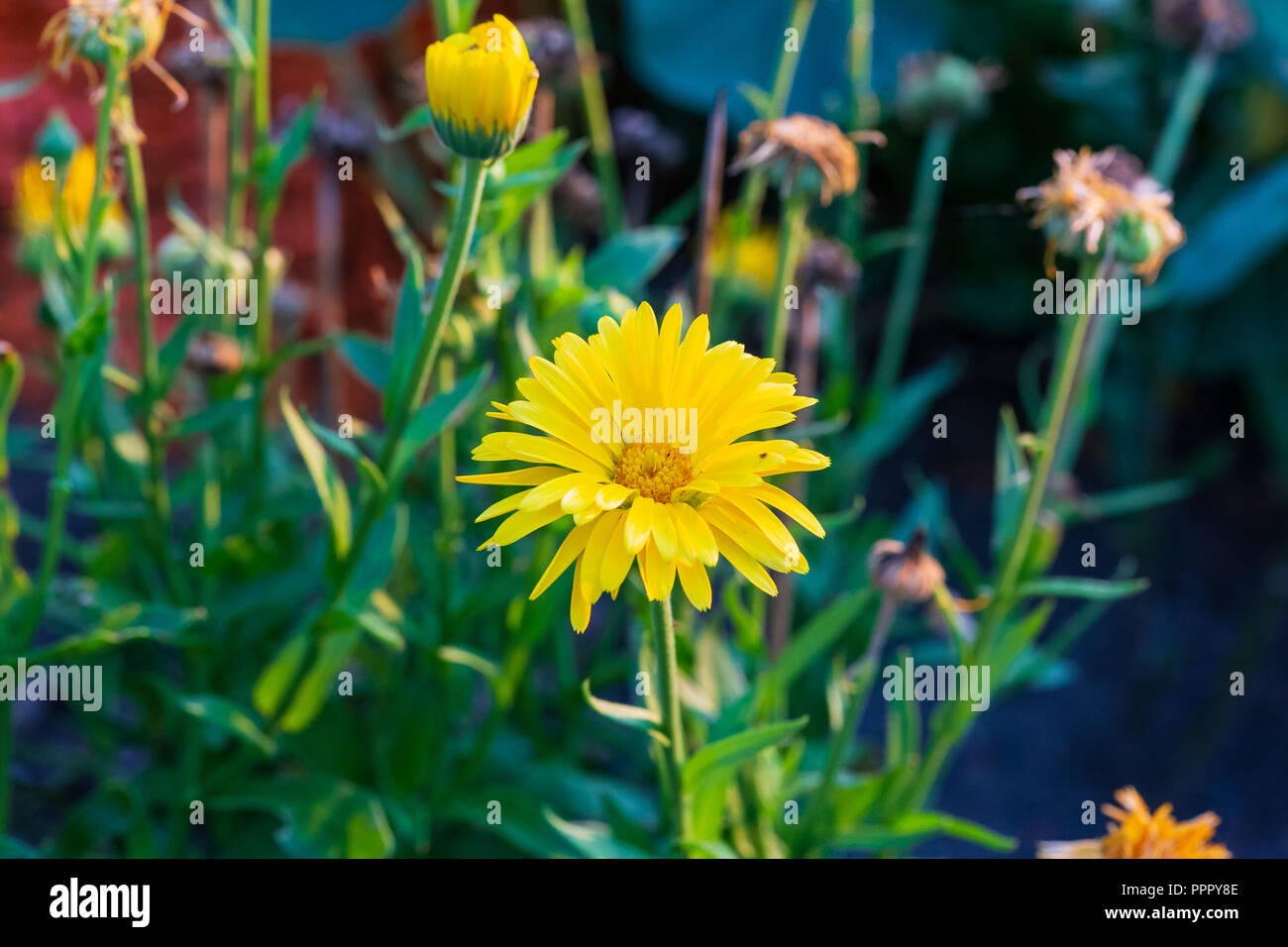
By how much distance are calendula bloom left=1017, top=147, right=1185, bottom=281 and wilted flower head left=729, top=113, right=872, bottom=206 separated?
0.55ft

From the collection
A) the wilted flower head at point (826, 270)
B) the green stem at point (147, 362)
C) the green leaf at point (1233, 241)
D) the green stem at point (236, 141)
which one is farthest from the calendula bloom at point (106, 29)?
the green leaf at point (1233, 241)

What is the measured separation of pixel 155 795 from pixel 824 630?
2.30 ft

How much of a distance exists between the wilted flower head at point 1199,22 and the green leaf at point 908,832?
2.98 ft

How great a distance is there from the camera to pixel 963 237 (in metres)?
2.27

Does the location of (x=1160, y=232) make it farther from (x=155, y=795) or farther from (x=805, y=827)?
(x=155, y=795)

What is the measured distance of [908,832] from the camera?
102 centimetres

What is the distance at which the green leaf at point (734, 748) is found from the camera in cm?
84

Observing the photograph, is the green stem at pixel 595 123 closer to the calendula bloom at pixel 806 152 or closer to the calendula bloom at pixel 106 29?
the calendula bloom at pixel 806 152

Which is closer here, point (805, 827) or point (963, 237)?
point (805, 827)

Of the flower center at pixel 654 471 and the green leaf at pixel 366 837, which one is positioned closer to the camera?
the flower center at pixel 654 471

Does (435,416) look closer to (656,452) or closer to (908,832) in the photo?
(656,452)

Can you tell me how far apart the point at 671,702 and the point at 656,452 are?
192 millimetres

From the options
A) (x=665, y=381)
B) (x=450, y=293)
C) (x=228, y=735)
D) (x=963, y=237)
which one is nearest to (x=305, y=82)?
(x=963, y=237)

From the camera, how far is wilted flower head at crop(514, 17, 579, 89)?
1276 millimetres
